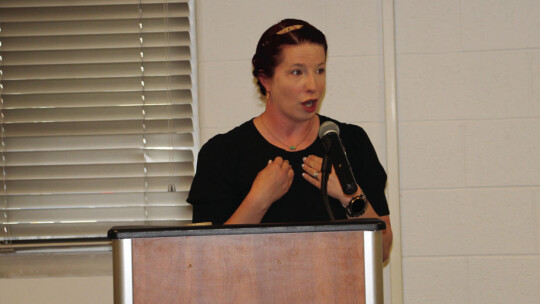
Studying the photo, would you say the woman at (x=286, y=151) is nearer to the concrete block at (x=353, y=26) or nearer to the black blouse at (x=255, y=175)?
the black blouse at (x=255, y=175)

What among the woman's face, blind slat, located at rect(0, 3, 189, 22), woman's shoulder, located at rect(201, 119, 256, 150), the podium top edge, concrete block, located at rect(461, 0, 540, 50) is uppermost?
blind slat, located at rect(0, 3, 189, 22)

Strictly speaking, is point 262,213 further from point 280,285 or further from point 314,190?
point 280,285

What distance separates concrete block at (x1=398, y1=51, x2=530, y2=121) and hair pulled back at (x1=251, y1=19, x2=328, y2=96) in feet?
2.34

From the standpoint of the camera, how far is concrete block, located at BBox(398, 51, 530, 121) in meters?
2.36

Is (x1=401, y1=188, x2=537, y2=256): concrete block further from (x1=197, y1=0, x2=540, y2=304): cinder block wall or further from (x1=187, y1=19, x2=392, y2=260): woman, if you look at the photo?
(x1=187, y1=19, x2=392, y2=260): woman

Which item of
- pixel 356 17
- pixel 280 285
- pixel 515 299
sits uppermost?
pixel 356 17

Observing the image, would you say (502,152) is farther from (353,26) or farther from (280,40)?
(280,40)

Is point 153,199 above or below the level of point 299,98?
below

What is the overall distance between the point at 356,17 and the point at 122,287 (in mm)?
1601

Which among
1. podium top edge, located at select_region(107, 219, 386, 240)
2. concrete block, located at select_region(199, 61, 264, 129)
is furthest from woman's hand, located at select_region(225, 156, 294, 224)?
concrete block, located at select_region(199, 61, 264, 129)

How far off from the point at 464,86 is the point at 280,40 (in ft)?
3.09

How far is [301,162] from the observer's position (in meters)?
1.79

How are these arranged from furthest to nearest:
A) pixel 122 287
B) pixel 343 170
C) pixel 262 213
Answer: pixel 262 213 → pixel 343 170 → pixel 122 287

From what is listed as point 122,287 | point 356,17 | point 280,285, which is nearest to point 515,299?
point 356,17
